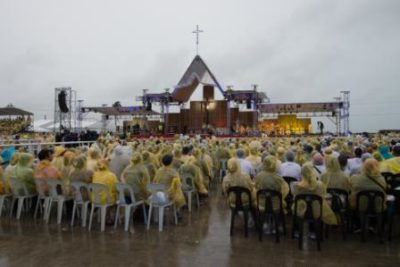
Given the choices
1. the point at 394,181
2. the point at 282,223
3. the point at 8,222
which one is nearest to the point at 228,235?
the point at 282,223

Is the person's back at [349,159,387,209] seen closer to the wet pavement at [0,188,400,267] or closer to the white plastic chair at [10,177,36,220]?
the wet pavement at [0,188,400,267]

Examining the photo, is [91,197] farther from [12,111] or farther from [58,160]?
[12,111]

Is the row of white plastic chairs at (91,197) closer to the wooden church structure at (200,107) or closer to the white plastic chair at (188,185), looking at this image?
the white plastic chair at (188,185)

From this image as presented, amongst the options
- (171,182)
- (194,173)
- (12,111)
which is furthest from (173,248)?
(12,111)

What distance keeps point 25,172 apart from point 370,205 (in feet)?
20.4

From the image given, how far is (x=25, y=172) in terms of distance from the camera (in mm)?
6887

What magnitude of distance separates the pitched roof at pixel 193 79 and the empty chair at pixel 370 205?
2777 centimetres

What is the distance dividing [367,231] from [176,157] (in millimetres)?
4430

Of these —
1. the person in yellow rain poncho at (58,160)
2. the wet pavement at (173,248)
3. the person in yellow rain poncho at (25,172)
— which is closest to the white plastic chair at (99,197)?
the wet pavement at (173,248)

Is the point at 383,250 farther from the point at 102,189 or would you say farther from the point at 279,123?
the point at 279,123

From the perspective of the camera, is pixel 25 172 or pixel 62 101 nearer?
pixel 25 172

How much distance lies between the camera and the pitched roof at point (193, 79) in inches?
1302

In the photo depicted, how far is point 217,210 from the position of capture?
7523 millimetres

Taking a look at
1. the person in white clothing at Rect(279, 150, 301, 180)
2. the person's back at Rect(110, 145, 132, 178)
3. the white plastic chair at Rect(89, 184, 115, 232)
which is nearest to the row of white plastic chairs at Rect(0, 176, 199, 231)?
the white plastic chair at Rect(89, 184, 115, 232)
